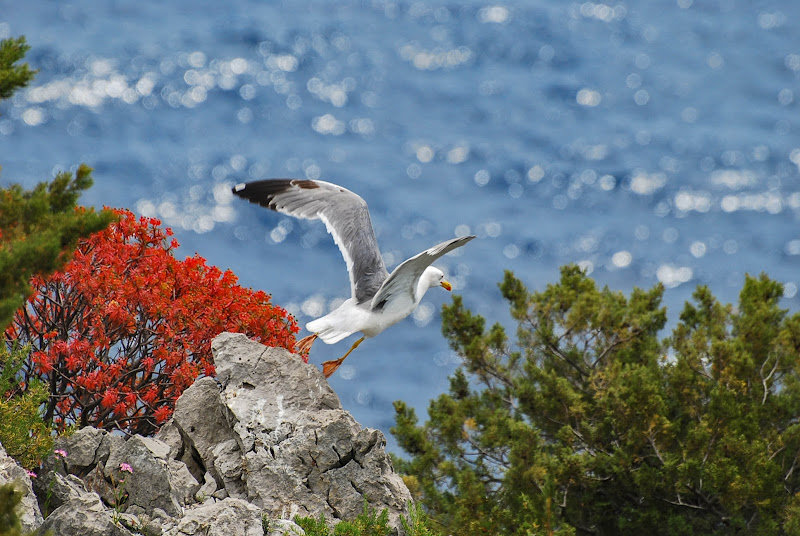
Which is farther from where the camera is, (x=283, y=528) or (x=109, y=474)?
(x=109, y=474)

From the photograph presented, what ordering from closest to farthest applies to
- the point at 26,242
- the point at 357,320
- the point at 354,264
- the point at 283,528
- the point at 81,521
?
the point at 26,242 < the point at 81,521 < the point at 283,528 < the point at 357,320 < the point at 354,264

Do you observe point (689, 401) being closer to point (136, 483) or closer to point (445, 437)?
point (445, 437)

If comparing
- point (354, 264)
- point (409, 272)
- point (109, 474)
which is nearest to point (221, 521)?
point (109, 474)

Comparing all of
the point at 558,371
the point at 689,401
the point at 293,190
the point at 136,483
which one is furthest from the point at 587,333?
the point at 136,483

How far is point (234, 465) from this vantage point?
25.8ft

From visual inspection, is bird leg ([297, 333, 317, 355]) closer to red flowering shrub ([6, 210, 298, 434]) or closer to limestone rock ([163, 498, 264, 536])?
red flowering shrub ([6, 210, 298, 434])

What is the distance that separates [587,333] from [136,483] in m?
8.35

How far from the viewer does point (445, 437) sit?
13609mm

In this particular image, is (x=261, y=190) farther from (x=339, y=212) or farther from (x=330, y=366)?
(x=330, y=366)

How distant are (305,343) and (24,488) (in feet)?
10.9

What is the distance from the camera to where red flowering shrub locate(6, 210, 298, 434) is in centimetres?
887

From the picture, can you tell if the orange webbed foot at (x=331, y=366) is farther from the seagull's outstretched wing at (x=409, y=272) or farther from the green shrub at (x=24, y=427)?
the green shrub at (x=24, y=427)

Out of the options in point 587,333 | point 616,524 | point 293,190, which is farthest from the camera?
point 587,333

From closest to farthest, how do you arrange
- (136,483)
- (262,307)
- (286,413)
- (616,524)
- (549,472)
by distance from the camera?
(136,483) < (286,413) < (262,307) < (549,472) < (616,524)
